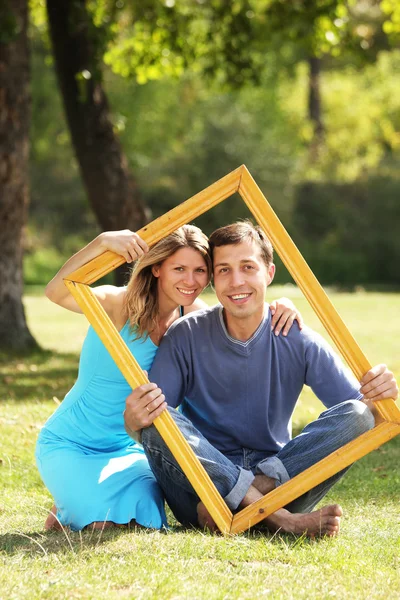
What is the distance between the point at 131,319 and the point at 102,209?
7.68 metres

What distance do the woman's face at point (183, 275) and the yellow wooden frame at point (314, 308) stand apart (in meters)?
0.27

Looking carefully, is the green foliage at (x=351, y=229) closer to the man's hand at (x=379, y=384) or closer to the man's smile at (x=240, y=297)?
the man's smile at (x=240, y=297)

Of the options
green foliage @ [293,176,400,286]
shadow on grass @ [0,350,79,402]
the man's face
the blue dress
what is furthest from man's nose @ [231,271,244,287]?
green foliage @ [293,176,400,286]

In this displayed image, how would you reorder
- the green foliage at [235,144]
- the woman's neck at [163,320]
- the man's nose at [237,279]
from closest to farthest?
the man's nose at [237,279] → the woman's neck at [163,320] → the green foliage at [235,144]

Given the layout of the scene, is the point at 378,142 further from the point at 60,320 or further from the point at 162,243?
the point at 162,243

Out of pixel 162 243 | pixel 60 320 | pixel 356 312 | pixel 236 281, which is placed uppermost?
pixel 60 320

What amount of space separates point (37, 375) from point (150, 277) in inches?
223

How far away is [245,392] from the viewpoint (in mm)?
4562

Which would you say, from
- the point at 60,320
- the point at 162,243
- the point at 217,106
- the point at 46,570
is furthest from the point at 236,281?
the point at 217,106

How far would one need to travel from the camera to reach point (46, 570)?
144 inches

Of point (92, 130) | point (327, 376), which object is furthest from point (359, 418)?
point (92, 130)

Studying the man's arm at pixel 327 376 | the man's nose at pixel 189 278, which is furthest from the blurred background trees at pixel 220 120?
the man's arm at pixel 327 376

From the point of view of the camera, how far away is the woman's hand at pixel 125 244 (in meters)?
4.26

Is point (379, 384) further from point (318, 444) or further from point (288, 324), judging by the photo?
point (288, 324)
